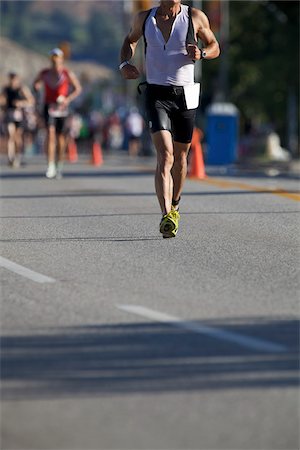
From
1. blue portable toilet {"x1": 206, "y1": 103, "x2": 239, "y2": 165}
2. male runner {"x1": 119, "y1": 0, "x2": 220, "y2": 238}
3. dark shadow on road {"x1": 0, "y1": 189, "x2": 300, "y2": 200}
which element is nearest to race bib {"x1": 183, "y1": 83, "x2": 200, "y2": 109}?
male runner {"x1": 119, "y1": 0, "x2": 220, "y2": 238}

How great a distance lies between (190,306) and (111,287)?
92 centimetres

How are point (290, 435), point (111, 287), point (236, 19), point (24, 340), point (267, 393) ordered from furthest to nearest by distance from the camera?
point (236, 19), point (111, 287), point (24, 340), point (267, 393), point (290, 435)

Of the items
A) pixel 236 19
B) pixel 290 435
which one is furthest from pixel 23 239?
pixel 236 19

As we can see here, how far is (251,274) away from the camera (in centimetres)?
925

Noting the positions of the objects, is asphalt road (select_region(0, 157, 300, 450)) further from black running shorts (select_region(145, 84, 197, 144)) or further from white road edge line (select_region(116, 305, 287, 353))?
black running shorts (select_region(145, 84, 197, 144))

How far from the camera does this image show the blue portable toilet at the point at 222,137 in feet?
110

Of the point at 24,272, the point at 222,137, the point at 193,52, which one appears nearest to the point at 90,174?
the point at 222,137

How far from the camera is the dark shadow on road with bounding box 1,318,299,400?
19.2 feet

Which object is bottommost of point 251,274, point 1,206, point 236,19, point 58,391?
point 236,19

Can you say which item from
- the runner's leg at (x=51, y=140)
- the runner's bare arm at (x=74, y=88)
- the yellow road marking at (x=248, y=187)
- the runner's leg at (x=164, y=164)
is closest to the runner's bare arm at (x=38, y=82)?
the runner's bare arm at (x=74, y=88)

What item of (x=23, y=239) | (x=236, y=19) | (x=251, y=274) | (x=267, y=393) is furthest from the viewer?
(x=236, y=19)

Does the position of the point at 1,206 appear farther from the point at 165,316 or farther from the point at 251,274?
the point at 165,316

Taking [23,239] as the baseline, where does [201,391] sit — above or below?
above

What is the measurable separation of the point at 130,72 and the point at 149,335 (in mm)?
5319
